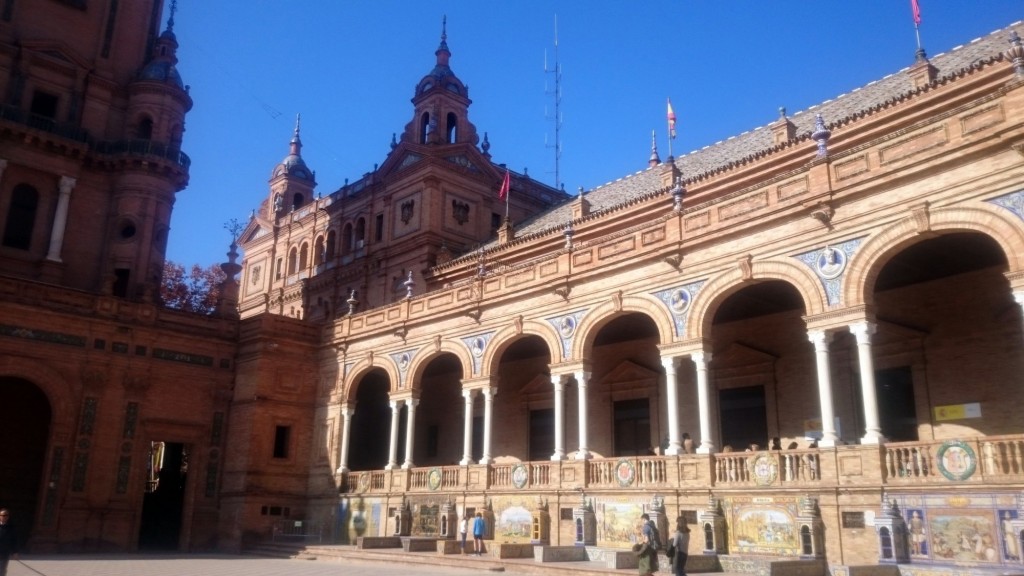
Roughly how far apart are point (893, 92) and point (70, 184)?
29.4 meters

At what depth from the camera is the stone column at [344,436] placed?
92.1ft

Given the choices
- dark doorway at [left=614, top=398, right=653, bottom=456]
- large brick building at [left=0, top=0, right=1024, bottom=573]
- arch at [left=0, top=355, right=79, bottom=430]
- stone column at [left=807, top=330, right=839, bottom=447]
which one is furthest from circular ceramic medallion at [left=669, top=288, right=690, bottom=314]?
arch at [left=0, top=355, right=79, bottom=430]

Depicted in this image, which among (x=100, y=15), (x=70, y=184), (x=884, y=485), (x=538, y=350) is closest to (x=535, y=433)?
(x=538, y=350)

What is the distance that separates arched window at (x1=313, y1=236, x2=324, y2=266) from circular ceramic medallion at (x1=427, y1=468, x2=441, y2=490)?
20.1 m

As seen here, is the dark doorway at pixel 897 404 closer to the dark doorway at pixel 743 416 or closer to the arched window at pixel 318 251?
the dark doorway at pixel 743 416

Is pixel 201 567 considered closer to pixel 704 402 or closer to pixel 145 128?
pixel 704 402

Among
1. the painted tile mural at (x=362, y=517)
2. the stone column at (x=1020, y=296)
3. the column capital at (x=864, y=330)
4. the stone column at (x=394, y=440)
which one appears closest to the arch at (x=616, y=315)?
the column capital at (x=864, y=330)

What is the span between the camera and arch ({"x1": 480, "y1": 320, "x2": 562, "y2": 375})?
2195 centimetres

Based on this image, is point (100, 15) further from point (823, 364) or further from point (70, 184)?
point (823, 364)

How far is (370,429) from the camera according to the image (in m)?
34.0

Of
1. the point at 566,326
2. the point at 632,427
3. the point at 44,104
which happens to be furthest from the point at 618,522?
the point at 44,104

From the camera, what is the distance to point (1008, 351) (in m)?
17.0

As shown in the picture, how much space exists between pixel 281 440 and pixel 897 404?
20503 millimetres

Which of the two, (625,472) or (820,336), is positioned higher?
(820,336)
